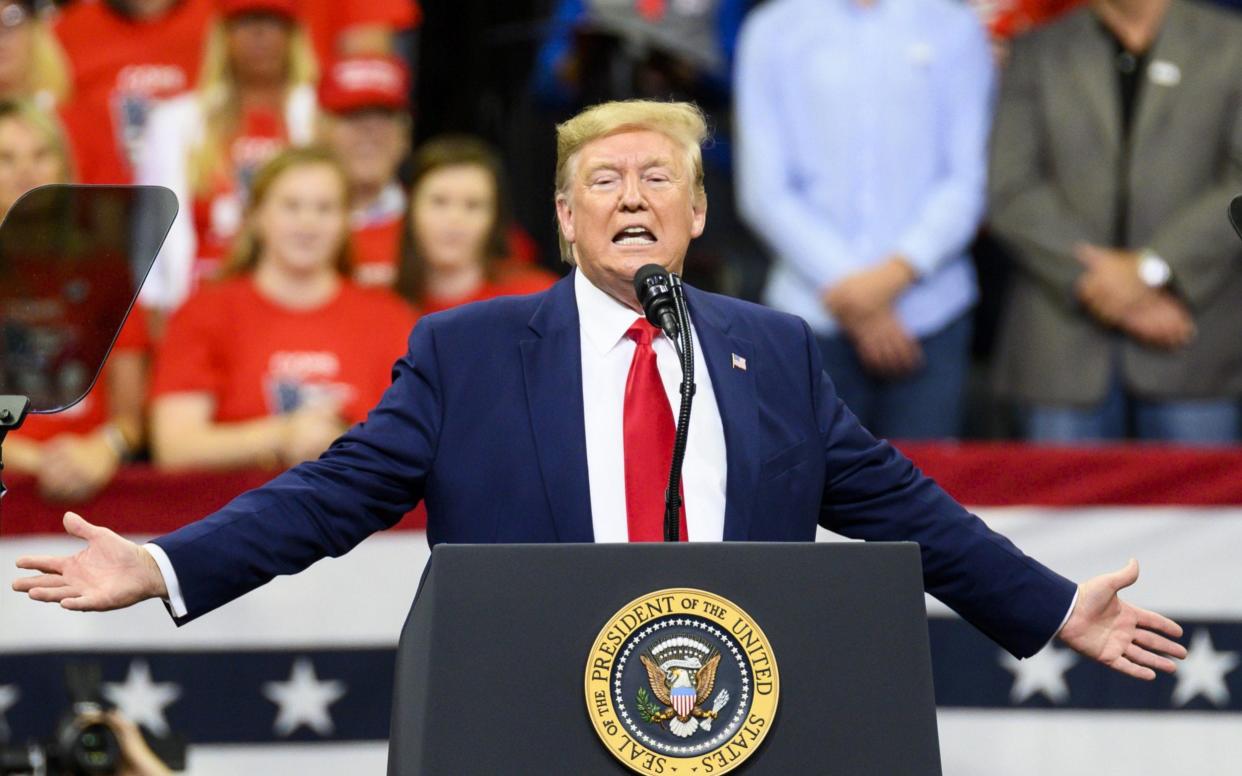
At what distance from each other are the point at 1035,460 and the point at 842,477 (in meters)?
1.84

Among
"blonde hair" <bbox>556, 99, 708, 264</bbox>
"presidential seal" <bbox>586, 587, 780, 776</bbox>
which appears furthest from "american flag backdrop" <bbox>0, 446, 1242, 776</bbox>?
"presidential seal" <bbox>586, 587, 780, 776</bbox>

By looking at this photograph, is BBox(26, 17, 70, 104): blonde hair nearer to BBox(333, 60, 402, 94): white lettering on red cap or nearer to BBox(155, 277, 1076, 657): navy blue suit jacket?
BBox(333, 60, 402, 94): white lettering on red cap

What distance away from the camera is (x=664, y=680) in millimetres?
2551

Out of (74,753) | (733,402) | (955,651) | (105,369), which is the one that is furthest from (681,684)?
(105,369)

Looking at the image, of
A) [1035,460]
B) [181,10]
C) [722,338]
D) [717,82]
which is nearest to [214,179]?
[181,10]

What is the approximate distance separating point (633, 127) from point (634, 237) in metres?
0.18

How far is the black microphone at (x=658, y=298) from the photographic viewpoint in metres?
2.88

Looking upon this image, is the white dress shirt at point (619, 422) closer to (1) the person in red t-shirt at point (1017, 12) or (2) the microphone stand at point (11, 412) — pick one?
(2) the microphone stand at point (11, 412)

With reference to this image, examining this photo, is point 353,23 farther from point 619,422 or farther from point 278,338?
point 619,422

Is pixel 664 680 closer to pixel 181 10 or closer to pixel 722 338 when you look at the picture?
pixel 722 338

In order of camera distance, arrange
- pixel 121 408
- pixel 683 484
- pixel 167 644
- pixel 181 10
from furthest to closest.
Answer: pixel 181 10 < pixel 121 408 < pixel 167 644 < pixel 683 484

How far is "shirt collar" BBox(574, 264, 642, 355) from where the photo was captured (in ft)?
10.6

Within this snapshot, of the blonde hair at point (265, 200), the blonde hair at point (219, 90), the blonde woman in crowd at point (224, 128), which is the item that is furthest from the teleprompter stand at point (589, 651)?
the blonde hair at point (219, 90)

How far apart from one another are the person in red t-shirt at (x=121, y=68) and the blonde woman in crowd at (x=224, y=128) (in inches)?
3.6
